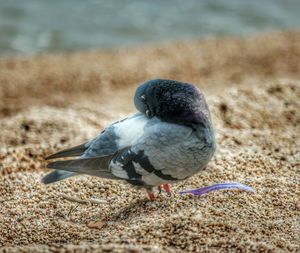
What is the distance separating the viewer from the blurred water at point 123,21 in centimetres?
948

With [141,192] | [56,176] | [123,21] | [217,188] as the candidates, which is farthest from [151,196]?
[123,21]

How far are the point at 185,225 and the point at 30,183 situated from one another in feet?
4.50

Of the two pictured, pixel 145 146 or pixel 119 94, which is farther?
pixel 119 94

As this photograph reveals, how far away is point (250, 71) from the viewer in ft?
24.8

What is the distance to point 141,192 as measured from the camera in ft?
11.9

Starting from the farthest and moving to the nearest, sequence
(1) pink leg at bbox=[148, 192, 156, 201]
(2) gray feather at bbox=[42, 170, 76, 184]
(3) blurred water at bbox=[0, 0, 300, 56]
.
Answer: (3) blurred water at bbox=[0, 0, 300, 56] → (1) pink leg at bbox=[148, 192, 156, 201] → (2) gray feather at bbox=[42, 170, 76, 184]

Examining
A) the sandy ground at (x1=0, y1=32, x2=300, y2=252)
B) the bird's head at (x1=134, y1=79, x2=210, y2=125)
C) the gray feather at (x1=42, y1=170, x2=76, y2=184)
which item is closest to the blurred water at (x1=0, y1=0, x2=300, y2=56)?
the sandy ground at (x1=0, y1=32, x2=300, y2=252)

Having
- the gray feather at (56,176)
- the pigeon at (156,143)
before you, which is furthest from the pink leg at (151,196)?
the gray feather at (56,176)

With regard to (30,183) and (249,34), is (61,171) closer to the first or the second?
(30,183)

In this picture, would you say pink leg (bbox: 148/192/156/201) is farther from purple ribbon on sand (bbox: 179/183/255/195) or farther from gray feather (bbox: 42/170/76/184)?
gray feather (bbox: 42/170/76/184)

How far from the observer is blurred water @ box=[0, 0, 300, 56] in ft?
31.1

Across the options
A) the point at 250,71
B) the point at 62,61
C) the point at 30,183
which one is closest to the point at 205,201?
the point at 30,183

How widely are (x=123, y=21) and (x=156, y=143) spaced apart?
7615 mm

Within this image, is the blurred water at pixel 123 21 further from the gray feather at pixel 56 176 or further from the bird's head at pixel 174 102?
the bird's head at pixel 174 102
